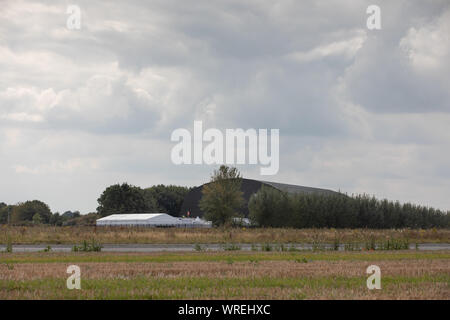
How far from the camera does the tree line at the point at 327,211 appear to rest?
249 ft

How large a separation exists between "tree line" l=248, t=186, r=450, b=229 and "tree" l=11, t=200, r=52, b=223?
86.6 metres

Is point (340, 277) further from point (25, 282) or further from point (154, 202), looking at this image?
point (154, 202)

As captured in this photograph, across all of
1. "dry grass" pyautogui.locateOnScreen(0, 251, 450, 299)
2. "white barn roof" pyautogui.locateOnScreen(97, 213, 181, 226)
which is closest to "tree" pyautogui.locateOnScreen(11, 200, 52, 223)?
"white barn roof" pyautogui.locateOnScreen(97, 213, 181, 226)

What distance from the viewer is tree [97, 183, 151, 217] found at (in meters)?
128

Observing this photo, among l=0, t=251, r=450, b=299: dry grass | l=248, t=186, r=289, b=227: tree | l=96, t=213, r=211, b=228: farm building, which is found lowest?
l=96, t=213, r=211, b=228: farm building

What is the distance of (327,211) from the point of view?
251 feet

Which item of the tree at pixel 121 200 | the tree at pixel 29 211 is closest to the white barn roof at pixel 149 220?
the tree at pixel 121 200

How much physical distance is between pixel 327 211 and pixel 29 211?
99.1 meters

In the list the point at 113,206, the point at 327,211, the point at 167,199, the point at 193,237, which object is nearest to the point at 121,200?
the point at 113,206

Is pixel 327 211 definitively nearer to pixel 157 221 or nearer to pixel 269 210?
pixel 269 210

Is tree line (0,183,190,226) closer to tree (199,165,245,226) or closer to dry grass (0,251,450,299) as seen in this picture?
tree (199,165,245,226)

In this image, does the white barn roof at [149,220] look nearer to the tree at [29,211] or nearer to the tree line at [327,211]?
the tree line at [327,211]
